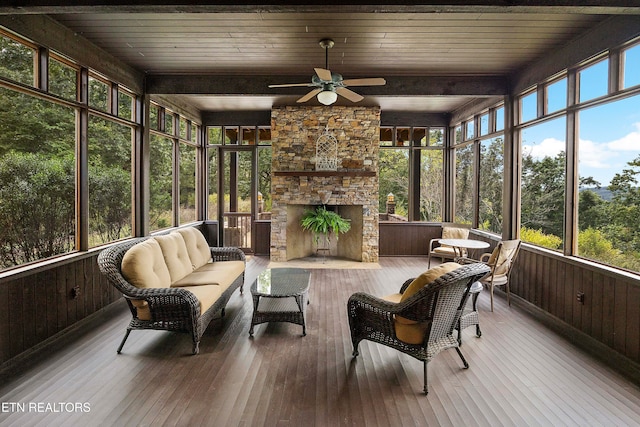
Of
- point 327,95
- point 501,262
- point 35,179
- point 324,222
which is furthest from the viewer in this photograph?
point 324,222

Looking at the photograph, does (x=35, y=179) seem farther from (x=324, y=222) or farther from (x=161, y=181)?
(x=324, y=222)

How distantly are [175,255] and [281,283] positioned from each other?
1274mm

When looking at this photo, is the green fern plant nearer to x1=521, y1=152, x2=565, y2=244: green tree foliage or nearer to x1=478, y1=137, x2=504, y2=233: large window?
x1=478, y1=137, x2=504, y2=233: large window

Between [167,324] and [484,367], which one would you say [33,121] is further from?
[484,367]

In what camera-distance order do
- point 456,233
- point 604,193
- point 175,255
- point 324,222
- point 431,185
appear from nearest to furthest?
point 604,193
point 175,255
point 456,233
point 324,222
point 431,185

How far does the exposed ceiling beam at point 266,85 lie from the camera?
5156 mm

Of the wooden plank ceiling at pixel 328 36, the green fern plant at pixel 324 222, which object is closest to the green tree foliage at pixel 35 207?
the wooden plank ceiling at pixel 328 36

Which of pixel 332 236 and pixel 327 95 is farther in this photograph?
pixel 332 236

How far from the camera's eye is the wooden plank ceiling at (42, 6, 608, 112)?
3.38 m

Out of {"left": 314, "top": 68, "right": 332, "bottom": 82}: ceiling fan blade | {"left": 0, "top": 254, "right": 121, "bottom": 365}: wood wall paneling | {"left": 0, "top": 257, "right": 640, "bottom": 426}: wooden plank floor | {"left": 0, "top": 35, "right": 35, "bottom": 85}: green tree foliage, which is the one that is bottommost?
{"left": 0, "top": 257, "right": 640, "bottom": 426}: wooden plank floor

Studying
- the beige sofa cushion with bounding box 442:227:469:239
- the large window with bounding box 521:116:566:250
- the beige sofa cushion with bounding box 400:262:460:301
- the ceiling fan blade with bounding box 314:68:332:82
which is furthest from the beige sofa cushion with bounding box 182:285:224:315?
the beige sofa cushion with bounding box 442:227:469:239

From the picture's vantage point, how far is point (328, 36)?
3.76 m

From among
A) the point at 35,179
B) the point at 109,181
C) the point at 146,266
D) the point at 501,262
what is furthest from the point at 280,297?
the point at 109,181

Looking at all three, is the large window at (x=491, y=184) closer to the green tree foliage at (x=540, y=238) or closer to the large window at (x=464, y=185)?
the large window at (x=464, y=185)
